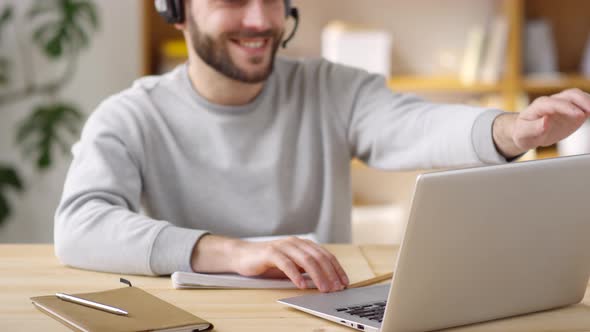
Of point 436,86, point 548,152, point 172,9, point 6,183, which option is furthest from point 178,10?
point 548,152

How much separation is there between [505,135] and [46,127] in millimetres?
2357

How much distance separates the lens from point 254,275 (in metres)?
1.30

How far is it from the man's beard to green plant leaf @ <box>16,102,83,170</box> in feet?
5.65

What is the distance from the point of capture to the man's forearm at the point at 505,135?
140 centimetres

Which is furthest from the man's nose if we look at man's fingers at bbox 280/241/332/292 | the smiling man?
man's fingers at bbox 280/241/332/292

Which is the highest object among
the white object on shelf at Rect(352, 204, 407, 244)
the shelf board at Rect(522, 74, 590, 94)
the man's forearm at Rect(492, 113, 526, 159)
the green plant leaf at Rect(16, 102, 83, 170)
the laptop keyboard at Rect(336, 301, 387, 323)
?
the man's forearm at Rect(492, 113, 526, 159)

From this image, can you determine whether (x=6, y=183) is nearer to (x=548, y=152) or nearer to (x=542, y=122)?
(x=548, y=152)

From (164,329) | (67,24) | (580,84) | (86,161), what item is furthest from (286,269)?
(580,84)

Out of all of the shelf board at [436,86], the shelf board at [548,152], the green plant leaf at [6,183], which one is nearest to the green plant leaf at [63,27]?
the green plant leaf at [6,183]

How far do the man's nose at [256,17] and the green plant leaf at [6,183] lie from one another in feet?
6.35

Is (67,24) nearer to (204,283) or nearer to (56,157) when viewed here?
(56,157)

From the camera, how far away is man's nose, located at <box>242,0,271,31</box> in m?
1.76

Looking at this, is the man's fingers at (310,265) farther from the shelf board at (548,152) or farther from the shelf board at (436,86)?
the shelf board at (548,152)

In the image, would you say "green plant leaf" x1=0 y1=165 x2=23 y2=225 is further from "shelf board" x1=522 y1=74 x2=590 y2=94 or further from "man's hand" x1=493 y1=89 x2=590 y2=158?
"man's hand" x1=493 y1=89 x2=590 y2=158
